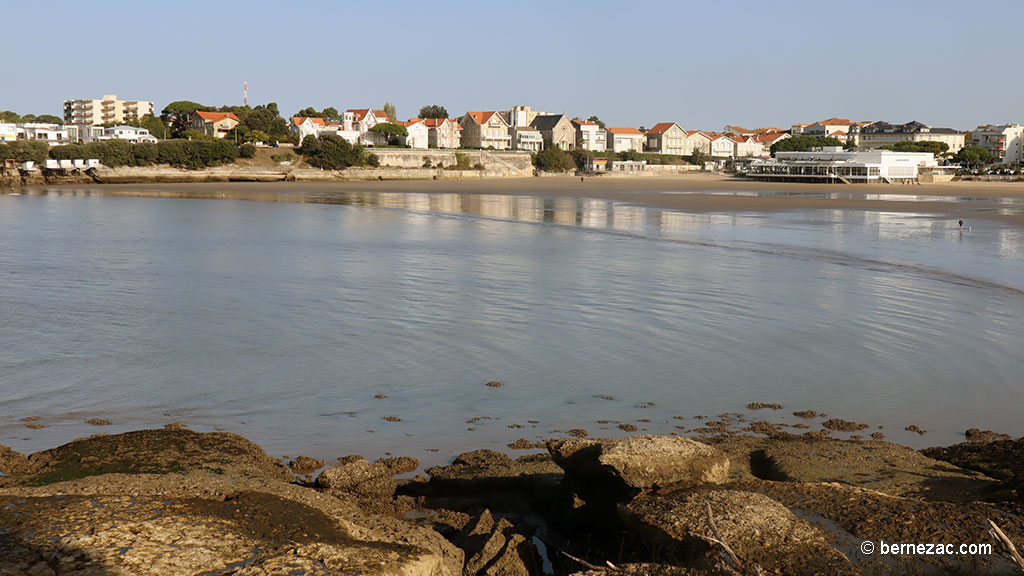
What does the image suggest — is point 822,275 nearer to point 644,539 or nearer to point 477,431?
point 477,431

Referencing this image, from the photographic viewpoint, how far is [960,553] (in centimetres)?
403

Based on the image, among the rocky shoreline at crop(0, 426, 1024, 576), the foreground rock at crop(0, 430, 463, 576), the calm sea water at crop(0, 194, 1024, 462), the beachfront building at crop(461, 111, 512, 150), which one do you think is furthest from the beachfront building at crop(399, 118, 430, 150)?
the foreground rock at crop(0, 430, 463, 576)

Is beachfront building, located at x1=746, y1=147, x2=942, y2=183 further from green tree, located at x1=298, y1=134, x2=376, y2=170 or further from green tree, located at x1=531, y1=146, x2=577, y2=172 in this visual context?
green tree, located at x1=298, y1=134, x2=376, y2=170

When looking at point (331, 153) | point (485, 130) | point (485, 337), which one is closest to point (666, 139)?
point (485, 130)

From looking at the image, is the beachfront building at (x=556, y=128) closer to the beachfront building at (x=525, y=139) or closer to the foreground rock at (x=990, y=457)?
the beachfront building at (x=525, y=139)

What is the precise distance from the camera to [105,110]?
525ft

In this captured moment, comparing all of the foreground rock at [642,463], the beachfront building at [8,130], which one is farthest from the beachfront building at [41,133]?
the foreground rock at [642,463]

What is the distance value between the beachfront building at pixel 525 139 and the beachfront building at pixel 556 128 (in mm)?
Result: 3211

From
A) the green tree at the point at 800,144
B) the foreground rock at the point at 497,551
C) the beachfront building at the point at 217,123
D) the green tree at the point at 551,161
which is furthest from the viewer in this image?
the green tree at the point at 800,144

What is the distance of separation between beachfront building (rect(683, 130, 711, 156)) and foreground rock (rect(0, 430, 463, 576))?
155 meters

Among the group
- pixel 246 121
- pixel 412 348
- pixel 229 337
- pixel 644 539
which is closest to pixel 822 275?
pixel 412 348

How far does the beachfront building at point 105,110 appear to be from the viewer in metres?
159

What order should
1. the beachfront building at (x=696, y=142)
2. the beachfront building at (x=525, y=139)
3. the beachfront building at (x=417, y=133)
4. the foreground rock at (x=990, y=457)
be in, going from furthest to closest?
the beachfront building at (x=696, y=142) < the beachfront building at (x=525, y=139) < the beachfront building at (x=417, y=133) < the foreground rock at (x=990, y=457)

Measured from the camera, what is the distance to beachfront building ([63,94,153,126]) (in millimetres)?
159125
